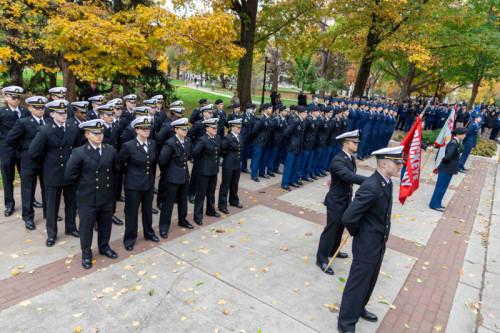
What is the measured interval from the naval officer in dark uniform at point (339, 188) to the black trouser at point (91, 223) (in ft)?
10.9

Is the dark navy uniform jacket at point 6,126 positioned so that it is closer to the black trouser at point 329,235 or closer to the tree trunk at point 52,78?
the black trouser at point 329,235

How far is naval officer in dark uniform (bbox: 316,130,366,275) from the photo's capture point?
5.26 metres

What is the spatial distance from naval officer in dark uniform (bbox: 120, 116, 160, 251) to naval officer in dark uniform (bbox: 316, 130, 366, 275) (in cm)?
286

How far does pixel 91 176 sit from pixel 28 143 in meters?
2.07

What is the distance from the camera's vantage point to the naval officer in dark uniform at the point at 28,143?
19.8 ft

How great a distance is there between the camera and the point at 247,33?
658 inches

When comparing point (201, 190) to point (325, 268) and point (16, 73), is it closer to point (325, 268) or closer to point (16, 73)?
point (325, 268)

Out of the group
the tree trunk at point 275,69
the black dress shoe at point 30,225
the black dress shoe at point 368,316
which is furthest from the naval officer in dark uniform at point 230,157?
the tree trunk at point 275,69

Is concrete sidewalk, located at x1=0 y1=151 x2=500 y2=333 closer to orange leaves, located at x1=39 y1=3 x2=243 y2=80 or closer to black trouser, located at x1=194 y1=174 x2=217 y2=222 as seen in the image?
black trouser, located at x1=194 y1=174 x2=217 y2=222

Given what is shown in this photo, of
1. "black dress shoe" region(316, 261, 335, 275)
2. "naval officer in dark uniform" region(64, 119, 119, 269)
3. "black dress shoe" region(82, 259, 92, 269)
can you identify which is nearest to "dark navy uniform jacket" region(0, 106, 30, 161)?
"naval officer in dark uniform" region(64, 119, 119, 269)

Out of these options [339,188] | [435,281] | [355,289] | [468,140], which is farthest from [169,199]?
[468,140]

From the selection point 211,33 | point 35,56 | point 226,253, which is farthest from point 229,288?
point 35,56

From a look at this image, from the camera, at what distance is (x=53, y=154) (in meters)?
5.75

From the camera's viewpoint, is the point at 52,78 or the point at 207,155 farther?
the point at 52,78
